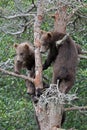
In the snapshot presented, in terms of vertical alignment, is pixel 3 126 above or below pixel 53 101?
below

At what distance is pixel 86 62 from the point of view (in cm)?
785

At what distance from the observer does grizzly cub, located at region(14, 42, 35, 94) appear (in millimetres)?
6711

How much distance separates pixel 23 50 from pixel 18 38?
1.22 m

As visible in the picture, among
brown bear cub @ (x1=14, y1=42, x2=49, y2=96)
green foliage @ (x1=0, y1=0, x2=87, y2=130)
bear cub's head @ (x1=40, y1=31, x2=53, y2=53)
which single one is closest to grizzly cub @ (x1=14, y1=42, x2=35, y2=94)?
brown bear cub @ (x1=14, y1=42, x2=49, y2=96)

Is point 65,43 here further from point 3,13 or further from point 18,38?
point 18,38

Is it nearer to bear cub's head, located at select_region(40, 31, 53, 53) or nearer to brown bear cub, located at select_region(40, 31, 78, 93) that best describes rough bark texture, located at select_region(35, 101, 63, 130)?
brown bear cub, located at select_region(40, 31, 78, 93)

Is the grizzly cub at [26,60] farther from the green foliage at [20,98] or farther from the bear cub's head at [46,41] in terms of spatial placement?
the green foliage at [20,98]

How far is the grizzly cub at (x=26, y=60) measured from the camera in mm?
6711

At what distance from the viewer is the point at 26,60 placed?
6848 millimetres

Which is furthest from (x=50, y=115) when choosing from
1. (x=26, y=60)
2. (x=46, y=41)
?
(x=46, y=41)

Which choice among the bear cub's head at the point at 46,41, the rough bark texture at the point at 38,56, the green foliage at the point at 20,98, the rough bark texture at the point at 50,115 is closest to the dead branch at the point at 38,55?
the rough bark texture at the point at 38,56

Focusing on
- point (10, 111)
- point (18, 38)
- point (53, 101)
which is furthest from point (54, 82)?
point (18, 38)

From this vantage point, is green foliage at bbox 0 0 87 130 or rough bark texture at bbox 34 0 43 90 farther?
green foliage at bbox 0 0 87 130

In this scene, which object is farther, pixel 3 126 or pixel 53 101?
pixel 3 126
